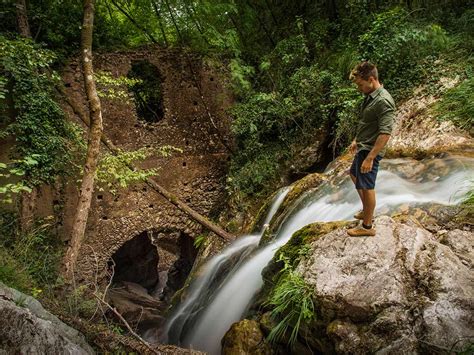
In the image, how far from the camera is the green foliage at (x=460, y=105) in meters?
5.16

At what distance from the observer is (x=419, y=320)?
253 centimetres

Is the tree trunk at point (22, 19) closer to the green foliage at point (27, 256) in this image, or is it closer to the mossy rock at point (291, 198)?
the green foliage at point (27, 256)

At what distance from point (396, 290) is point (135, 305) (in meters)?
8.01

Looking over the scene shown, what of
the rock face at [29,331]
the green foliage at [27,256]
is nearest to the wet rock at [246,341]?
the rock face at [29,331]

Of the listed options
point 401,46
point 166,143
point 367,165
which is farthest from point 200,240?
point 367,165

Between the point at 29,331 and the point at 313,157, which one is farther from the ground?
the point at 29,331

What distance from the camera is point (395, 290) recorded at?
271cm

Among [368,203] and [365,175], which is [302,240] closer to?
[368,203]

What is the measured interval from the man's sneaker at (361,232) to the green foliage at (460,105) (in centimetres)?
309

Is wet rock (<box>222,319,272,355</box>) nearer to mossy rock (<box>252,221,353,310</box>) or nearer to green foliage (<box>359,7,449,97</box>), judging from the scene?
mossy rock (<box>252,221,353,310</box>)

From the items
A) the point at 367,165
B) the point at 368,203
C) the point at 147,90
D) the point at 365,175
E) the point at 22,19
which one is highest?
the point at 22,19

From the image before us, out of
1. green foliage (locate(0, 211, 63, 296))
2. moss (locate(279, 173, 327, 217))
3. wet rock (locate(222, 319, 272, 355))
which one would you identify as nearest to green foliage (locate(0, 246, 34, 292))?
green foliage (locate(0, 211, 63, 296))

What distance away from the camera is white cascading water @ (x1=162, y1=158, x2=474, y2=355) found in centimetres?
424

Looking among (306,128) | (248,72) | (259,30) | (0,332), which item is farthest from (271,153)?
(0,332)
